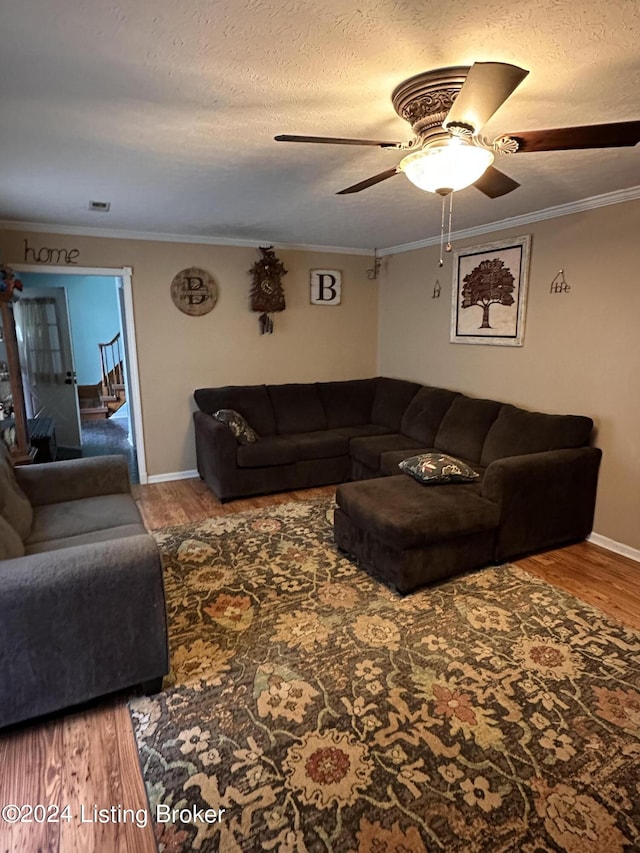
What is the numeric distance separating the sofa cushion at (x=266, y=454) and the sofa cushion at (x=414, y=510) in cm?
123

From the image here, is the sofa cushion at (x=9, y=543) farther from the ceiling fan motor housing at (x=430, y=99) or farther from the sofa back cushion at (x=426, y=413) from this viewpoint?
the sofa back cushion at (x=426, y=413)

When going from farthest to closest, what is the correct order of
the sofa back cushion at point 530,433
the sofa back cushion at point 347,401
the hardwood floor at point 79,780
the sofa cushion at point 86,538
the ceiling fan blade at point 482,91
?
the sofa back cushion at point 347,401 → the sofa back cushion at point 530,433 → the sofa cushion at point 86,538 → the hardwood floor at point 79,780 → the ceiling fan blade at point 482,91

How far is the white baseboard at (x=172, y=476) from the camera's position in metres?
4.75

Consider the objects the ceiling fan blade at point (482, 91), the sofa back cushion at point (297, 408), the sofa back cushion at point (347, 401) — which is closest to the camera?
the ceiling fan blade at point (482, 91)

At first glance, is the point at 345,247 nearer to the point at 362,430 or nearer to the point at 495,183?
the point at 362,430

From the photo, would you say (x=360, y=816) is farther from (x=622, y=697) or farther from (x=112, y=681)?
(x=622, y=697)

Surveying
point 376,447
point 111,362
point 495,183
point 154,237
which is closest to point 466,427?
point 376,447

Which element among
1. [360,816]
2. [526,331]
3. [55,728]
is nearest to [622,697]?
[360,816]

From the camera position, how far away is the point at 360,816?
58.3 inches

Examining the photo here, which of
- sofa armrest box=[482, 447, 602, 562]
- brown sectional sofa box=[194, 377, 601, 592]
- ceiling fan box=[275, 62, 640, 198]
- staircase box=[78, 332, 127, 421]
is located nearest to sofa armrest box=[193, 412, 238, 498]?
brown sectional sofa box=[194, 377, 601, 592]

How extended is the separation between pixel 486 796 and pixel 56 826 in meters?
1.35

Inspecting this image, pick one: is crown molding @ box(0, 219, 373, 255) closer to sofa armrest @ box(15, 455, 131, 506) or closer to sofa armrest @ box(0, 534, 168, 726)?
sofa armrest @ box(15, 455, 131, 506)

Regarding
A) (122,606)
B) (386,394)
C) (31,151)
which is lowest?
(122,606)

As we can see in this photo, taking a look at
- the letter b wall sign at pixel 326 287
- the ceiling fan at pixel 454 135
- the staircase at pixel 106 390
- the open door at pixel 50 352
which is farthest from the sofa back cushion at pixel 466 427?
the staircase at pixel 106 390
